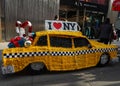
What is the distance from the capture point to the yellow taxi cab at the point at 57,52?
990 centimetres

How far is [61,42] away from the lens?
1071cm

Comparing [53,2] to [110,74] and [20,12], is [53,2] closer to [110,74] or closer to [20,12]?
[20,12]

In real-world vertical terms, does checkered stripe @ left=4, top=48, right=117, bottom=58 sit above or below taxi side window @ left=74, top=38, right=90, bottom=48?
below

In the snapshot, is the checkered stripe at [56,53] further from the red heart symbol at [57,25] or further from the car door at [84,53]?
the red heart symbol at [57,25]

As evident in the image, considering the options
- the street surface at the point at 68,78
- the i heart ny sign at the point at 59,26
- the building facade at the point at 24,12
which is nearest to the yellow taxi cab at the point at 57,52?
the i heart ny sign at the point at 59,26

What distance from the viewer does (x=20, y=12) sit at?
19.6 meters

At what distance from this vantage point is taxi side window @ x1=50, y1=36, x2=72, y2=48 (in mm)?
10555

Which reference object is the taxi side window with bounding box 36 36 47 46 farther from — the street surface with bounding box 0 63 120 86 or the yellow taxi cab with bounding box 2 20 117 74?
the street surface with bounding box 0 63 120 86

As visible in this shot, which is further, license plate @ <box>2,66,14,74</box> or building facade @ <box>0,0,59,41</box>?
building facade @ <box>0,0,59,41</box>

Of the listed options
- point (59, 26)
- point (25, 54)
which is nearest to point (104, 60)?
point (59, 26)

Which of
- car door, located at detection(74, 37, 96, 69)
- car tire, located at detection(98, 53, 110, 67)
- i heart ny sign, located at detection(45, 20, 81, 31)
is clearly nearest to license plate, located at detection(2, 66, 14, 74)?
i heart ny sign, located at detection(45, 20, 81, 31)

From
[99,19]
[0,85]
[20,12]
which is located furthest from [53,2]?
[0,85]

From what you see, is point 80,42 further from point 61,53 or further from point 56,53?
point 56,53

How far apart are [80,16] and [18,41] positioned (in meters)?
13.2
